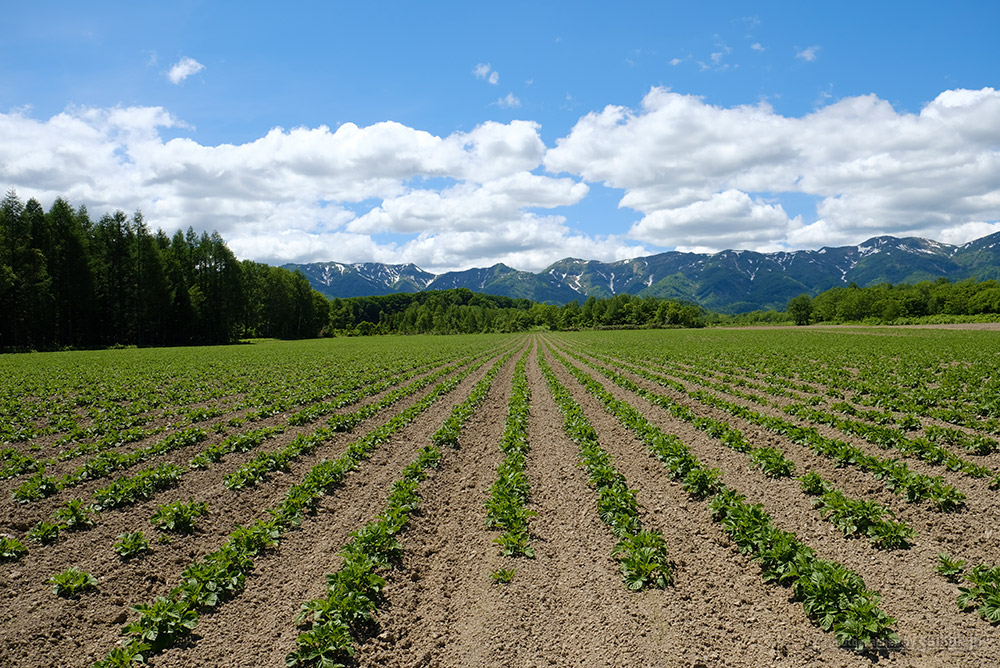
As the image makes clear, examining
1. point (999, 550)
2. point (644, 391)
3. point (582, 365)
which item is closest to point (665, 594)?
point (999, 550)

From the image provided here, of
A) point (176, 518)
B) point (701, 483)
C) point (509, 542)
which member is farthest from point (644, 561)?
point (176, 518)

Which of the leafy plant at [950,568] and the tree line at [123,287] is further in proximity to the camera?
the tree line at [123,287]

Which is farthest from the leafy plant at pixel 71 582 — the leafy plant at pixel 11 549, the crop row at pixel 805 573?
the crop row at pixel 805 573

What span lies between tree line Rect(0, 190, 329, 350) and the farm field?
57926 millimetres

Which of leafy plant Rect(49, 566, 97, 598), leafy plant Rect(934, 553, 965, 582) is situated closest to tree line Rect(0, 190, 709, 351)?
leafy plant Rect(49, 566, 97, 598)

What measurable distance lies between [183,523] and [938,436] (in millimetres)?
18008

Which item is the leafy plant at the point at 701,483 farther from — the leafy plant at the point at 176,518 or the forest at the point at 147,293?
the forest at the point at 147,293

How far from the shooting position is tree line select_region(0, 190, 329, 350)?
194 feet

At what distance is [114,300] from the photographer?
72375mm

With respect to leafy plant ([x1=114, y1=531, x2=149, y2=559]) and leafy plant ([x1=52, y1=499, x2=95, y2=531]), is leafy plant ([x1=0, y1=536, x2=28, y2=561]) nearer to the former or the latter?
leafy plant ([x1=52, y1=499, x2=95, y2=531])

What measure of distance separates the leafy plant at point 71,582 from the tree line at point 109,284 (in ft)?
226

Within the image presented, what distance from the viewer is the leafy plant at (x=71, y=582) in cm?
698

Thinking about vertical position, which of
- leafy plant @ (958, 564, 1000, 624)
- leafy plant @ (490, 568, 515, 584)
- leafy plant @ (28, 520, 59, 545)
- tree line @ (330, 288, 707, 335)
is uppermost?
tree line @ (330, 288, 707, 335)

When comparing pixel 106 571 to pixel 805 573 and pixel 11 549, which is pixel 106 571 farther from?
pixel 805 573
